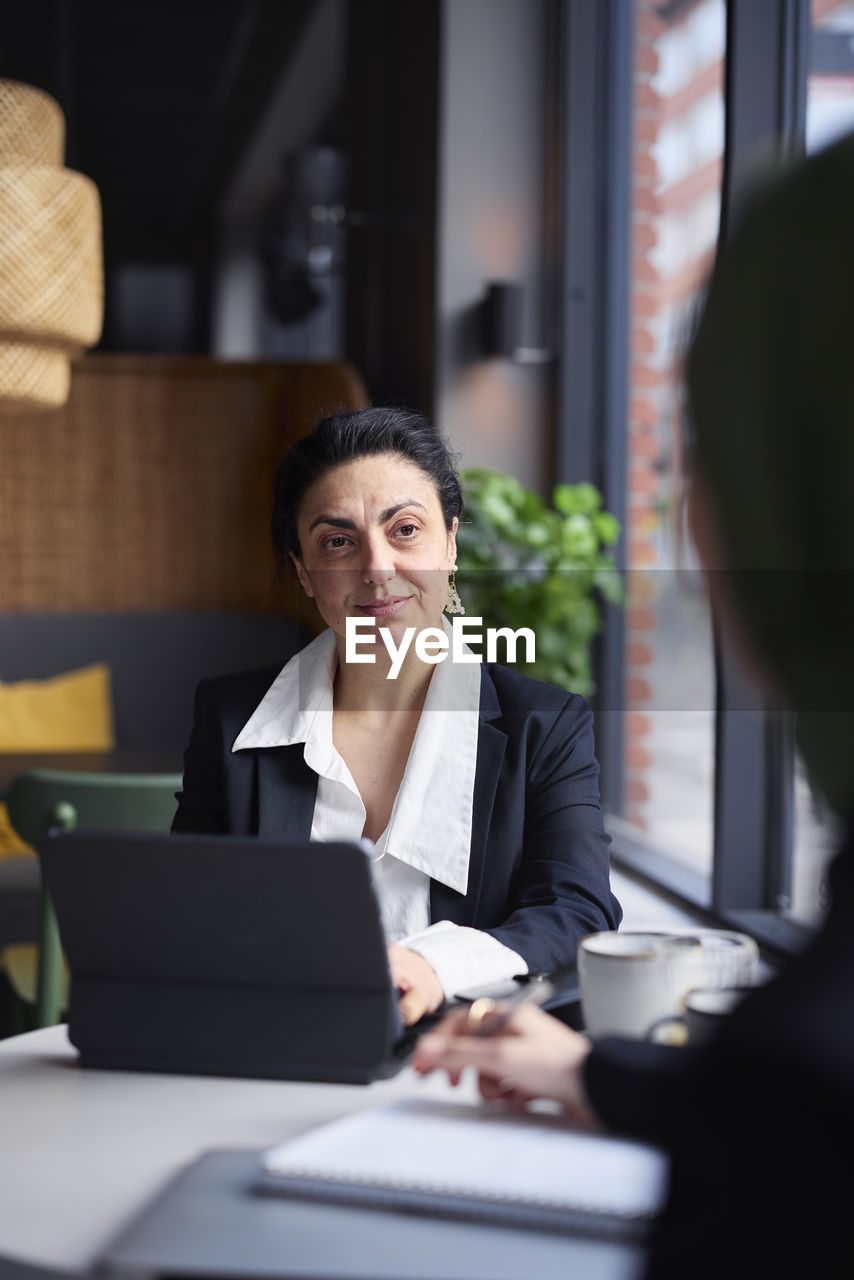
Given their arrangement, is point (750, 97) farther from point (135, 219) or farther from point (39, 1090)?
point (135, 219)

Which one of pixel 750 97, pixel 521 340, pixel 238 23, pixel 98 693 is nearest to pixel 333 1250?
pixel 750 97

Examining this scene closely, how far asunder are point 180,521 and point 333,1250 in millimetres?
4648

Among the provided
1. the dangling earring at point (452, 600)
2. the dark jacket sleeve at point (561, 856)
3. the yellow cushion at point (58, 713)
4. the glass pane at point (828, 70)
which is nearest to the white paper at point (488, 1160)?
the dark jacket sleeve at point (561, 856)

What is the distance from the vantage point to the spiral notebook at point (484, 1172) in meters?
0.79

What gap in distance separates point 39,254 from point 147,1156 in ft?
8.76

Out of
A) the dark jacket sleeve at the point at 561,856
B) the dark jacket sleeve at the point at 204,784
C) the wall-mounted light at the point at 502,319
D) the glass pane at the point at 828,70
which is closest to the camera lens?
the dark jacket sleeve at the point at 561,856

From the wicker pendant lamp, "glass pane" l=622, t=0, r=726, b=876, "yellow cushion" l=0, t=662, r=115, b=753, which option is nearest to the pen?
"glass pane" l=622, t=0, r=726, b=876

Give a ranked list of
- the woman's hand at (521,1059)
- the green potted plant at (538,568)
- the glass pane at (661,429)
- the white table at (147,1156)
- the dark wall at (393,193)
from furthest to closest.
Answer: the dark wall at (393,193) → the green potted plant at (538,568) → the glass pane at (661,429) → the woman's hand at (521,1059) → the white table at (147,1156)

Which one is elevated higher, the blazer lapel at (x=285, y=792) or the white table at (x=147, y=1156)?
the blazer lapel at (x=285, y=792)

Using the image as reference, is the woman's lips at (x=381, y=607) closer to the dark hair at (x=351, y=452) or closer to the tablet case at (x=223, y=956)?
the dark hair at (x=351, y=452)

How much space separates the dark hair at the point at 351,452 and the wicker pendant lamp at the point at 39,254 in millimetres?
1660

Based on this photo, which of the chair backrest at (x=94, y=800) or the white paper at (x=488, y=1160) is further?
the chair backrest at (x=94, y=800)

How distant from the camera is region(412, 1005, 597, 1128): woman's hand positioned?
0.88m

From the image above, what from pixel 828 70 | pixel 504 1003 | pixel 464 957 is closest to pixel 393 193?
pixel 828 70
